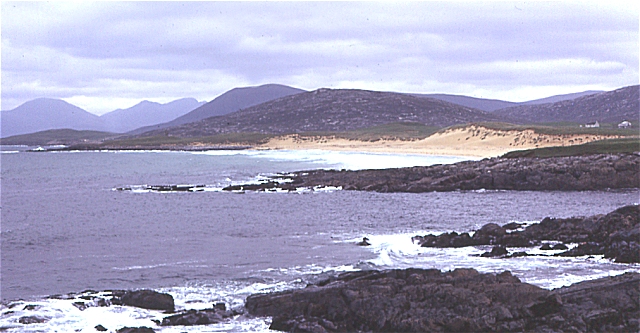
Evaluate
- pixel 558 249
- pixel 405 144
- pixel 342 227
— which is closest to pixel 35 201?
pixel 342 227

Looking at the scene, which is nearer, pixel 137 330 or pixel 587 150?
pixel 137 330

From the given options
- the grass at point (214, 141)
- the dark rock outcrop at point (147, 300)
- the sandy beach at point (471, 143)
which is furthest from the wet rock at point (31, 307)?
the grass at point (214, 141)

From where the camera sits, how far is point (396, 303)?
16.1 meters

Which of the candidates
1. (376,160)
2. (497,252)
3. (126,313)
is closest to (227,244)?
(497,252)

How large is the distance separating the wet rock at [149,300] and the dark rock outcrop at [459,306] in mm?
2395

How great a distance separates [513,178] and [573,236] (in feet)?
75.3

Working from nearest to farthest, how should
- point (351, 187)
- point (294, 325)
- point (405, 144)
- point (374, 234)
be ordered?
point (294, 325), point (374, 234), point (351, 187), point (405, 144)

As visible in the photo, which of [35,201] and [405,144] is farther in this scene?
[405,144]

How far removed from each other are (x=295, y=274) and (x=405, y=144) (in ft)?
308

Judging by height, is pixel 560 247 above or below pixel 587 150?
below

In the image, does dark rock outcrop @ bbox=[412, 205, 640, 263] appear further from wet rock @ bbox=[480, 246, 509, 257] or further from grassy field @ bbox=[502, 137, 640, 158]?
grassy field @ bbox=[502, 137, 640, 158]

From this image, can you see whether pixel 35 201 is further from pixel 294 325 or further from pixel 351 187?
pixel 294 325

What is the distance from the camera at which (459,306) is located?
618 inches

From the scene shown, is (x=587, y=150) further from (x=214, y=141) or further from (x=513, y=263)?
(x=214, y=141)
